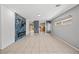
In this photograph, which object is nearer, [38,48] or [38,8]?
[38,48]

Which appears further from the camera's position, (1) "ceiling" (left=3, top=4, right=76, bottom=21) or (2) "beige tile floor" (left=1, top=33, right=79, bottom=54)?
(1) "ceiling" (left=3, top=4, right=76, bottom=21)

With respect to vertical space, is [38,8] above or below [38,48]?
above

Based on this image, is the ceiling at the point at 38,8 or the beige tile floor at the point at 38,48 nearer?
the beige tile floor at the point at 38,48

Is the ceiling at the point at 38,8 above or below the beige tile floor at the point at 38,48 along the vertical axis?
above

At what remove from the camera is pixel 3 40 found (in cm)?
569

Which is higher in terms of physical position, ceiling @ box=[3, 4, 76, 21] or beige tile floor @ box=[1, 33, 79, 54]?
ceiling @ box=[3, 4, 76, 21]
